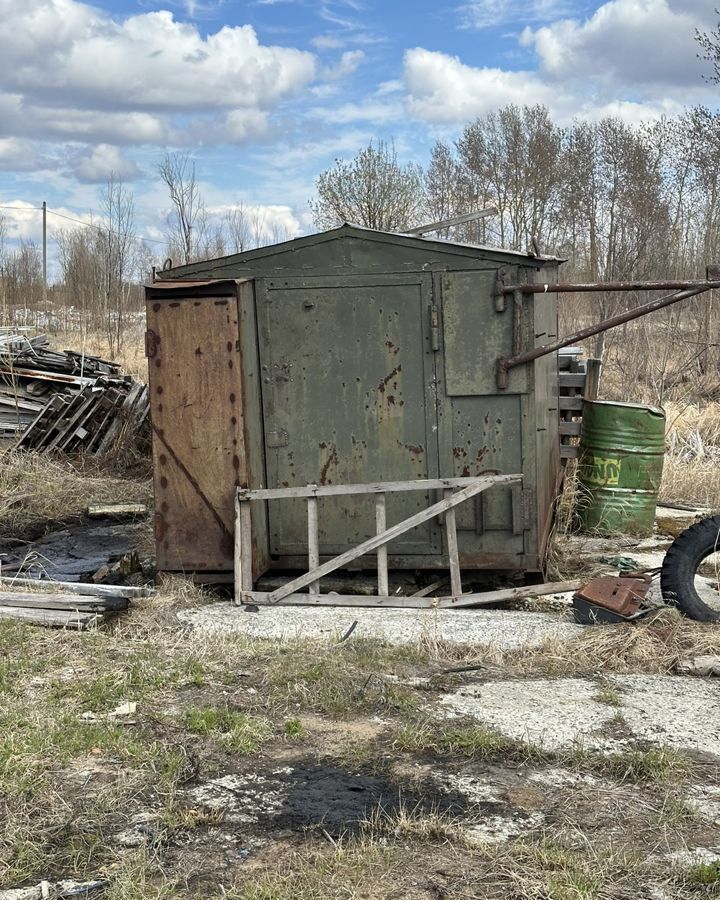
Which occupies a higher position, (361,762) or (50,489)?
(50,489)

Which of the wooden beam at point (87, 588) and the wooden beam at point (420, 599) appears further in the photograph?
the wooden beam at point (420, 599)

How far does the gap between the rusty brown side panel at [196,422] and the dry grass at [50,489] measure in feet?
12.2

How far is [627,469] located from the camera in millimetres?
8922

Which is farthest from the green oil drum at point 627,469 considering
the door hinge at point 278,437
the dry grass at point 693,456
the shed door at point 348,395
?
the door hinge at point 278,437

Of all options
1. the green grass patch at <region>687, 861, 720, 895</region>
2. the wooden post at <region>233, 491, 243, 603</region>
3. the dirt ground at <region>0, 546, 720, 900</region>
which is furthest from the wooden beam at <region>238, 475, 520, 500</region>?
the green grass patch at <region>687, 861, 720, 895</region>

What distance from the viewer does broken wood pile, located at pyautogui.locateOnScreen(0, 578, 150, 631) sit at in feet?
19.3

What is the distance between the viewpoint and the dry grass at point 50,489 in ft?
33.7

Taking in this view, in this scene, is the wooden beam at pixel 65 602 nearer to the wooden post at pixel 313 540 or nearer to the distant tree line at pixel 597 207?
the wooden post at pixel 313 540

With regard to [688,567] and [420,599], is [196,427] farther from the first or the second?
[688,567]

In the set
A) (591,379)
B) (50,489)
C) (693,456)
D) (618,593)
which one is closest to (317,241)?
(618,593)

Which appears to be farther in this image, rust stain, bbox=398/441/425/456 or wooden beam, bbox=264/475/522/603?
rust stain, bbox=398/441/425/456

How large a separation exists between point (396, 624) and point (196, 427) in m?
2.05

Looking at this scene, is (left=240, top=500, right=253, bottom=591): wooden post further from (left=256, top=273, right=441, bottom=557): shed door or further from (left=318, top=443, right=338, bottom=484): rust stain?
Result: (left=318, top=443, right=338, bottom=484): rust stain

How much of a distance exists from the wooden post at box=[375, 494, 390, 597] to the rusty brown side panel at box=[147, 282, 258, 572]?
993 millimetres
